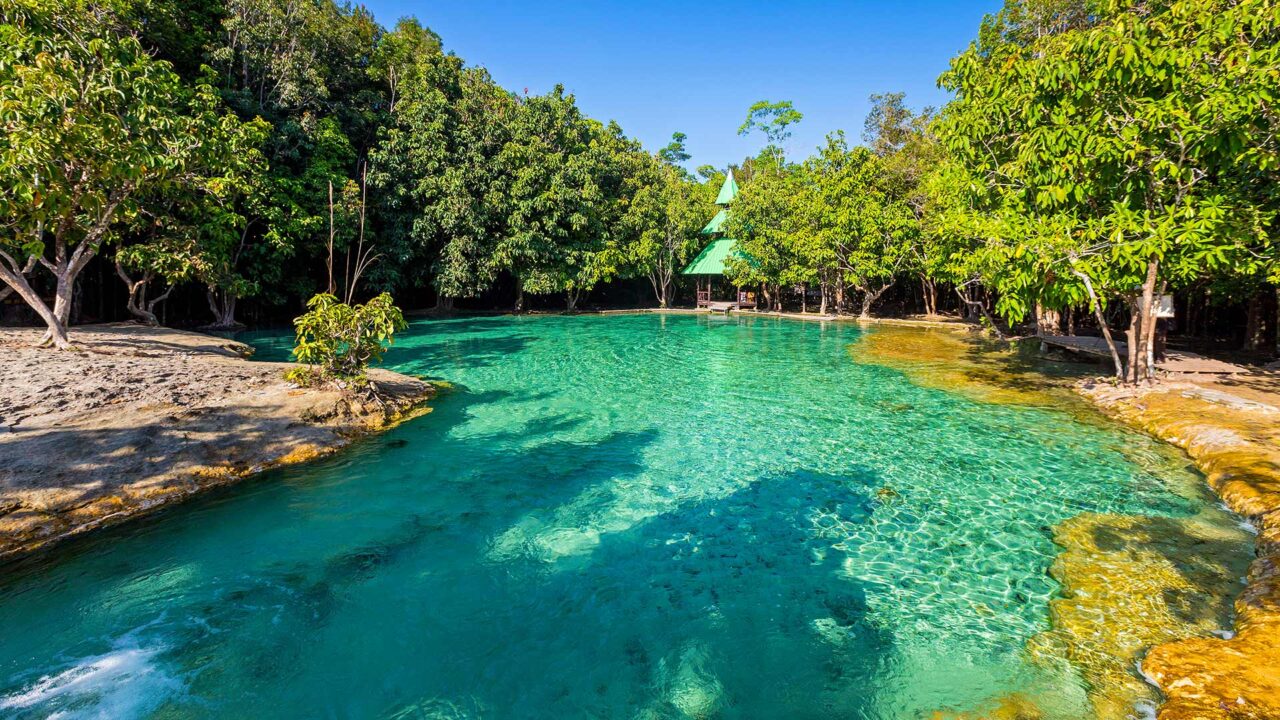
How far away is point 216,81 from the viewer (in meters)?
18.3

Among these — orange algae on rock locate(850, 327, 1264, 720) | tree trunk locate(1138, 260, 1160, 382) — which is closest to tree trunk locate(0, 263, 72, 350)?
orange algae on rock locate(850, 327, 1264, 720)

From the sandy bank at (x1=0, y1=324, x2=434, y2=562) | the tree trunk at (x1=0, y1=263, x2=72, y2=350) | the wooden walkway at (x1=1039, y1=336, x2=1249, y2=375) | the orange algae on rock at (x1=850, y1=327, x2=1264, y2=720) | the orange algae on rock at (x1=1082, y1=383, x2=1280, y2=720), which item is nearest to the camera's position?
the orange algae on rock at (x1=1082, y1=383, x2=1280, y2=720)

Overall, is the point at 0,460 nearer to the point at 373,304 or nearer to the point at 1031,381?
the point at 373,304

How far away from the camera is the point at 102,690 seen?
3217mm

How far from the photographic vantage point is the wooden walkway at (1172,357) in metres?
10.2

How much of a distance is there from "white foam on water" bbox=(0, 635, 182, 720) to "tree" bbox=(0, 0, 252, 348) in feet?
23.4

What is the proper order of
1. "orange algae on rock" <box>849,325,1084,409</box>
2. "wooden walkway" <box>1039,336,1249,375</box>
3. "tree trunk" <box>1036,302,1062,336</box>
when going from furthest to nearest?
"tree trunk" <box>1036,302,1062,336</box>
"wooden walkway" <box>1039,336,1249,375</box>
"orange algae on rock" <box>849,325,1084,409</box>

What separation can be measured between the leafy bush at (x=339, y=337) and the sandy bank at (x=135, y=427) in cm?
38

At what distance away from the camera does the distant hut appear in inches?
1174

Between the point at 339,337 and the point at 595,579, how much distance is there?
19.9ft

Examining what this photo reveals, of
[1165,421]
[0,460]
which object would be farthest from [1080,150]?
[0,460]

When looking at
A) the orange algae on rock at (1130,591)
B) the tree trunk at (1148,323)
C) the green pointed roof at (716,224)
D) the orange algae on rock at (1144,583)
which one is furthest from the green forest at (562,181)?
the orange algae on rock at (1130,591)

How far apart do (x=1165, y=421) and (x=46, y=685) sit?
11.6 metres

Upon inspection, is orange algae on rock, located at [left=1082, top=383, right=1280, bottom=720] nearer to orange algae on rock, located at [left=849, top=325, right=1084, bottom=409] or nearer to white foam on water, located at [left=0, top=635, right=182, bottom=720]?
orange algae on rock, located at [left=849, top=325, right=1084, bottom=409]
